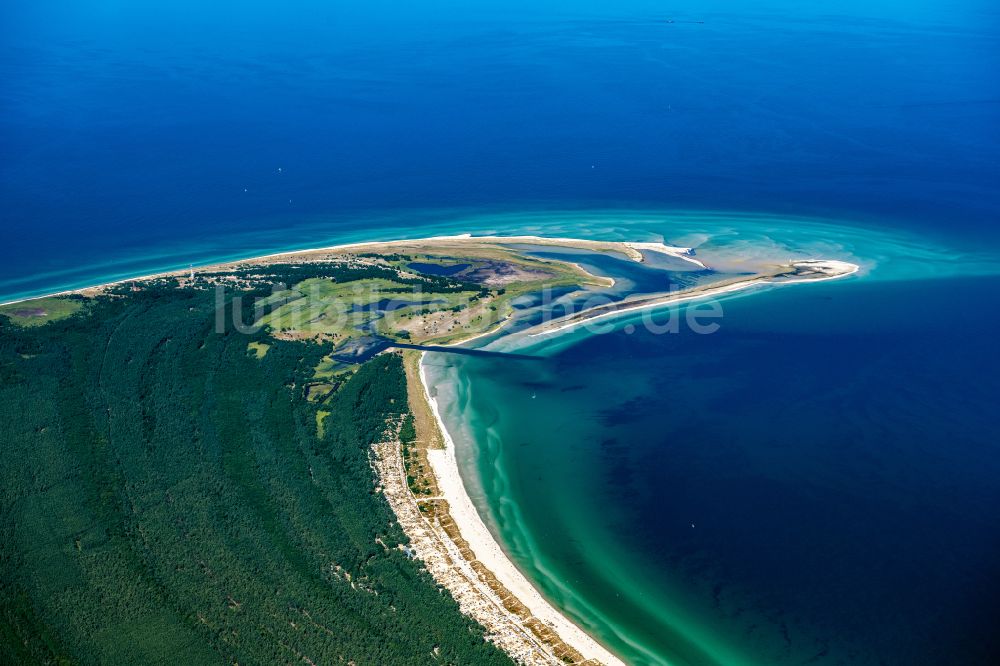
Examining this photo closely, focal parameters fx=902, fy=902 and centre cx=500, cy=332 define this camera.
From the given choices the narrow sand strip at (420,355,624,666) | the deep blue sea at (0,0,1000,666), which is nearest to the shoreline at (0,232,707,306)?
the deep blue sea at (0,0,1000,666)

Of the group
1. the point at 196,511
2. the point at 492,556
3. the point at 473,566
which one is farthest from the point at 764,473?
the point at 196,511

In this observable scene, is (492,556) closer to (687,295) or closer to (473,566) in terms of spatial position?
(473,566)

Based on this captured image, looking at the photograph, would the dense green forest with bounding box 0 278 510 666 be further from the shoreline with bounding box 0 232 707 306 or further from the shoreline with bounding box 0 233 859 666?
the shoreline with bounding box 0 232 707 306

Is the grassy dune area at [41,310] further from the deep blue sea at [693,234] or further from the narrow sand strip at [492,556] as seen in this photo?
the narrow sand strip at [492,556]

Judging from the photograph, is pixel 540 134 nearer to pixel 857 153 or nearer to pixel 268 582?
pixel 857 153

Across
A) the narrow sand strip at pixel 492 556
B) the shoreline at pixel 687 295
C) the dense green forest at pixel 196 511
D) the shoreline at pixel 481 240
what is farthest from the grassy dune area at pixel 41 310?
the shoreline at pixel 687 295
